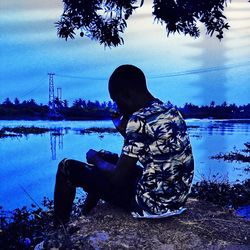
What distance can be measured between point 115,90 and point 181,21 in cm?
532

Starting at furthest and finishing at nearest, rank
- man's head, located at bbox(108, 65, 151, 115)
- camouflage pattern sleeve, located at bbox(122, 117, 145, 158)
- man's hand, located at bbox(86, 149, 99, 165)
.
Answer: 1. man's hand, located at bbox(86, 149, 99, 165)
2. man's head, located at bbox(108, 65, 151, 115)
3. camouflage pattern sleeve, located at bbox(122, 117, 145, 158)

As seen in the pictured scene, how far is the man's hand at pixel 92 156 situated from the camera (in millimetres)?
4989

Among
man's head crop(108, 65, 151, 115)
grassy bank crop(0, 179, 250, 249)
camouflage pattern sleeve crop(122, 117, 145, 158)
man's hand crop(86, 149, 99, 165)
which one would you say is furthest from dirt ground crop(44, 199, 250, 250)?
man's head crop(108, 65, 151, 115)

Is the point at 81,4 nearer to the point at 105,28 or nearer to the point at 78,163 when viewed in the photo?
the point at 105,28

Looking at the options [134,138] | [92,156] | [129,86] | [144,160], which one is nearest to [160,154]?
[144,160]

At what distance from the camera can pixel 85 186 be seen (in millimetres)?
4969

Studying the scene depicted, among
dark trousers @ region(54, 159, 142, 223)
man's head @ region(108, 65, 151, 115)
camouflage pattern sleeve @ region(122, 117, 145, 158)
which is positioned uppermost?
man's head @ region(108, 65, 151, 115)

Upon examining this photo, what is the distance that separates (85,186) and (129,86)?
1.31 m

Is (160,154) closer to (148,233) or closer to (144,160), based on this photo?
(144,160)

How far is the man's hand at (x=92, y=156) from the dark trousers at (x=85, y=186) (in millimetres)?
92

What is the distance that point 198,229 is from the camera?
15.7ft

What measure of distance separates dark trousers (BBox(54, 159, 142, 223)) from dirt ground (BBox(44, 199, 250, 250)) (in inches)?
7.6

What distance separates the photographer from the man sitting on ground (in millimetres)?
4261

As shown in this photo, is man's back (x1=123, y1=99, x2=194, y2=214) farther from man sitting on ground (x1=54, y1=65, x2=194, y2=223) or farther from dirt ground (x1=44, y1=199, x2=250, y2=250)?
dirt ground (x1=44, y1=199, x2=250, y2=250)
